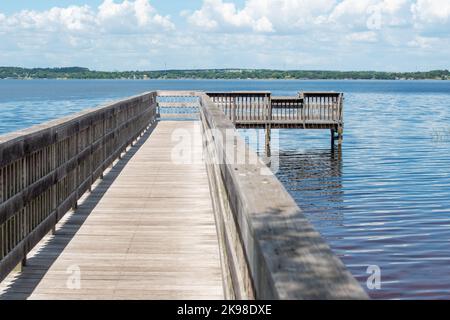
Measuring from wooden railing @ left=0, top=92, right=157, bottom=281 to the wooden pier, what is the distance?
0.05ft

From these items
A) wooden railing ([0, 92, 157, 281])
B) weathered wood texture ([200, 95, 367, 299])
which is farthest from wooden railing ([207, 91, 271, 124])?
weathered wood texture ([200, 95, 367, 299])

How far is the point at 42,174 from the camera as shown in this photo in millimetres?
7047

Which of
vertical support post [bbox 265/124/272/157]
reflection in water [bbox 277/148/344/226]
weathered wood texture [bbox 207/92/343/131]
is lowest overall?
reflection in water [bbox 277/148/344/226]

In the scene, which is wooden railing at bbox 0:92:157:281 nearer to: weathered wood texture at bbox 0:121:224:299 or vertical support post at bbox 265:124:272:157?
weathered wood texture at bbox 0:121:224:299

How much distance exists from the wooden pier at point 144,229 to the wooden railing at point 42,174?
2cm

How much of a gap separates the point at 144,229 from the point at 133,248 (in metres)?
0.91

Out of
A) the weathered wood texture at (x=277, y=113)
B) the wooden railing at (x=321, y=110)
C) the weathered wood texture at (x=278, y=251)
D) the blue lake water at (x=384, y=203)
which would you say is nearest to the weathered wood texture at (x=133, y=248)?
the weathered wood texture at (x=278, y=251)

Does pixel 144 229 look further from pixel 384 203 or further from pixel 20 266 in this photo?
pixel 384 203

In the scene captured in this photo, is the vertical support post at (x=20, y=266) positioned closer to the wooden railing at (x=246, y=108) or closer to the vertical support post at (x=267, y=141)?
the wooden railing at (x=246, y=108)

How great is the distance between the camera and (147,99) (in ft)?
75.2

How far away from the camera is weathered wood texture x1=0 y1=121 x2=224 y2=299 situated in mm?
5656

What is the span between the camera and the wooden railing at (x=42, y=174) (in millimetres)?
5750

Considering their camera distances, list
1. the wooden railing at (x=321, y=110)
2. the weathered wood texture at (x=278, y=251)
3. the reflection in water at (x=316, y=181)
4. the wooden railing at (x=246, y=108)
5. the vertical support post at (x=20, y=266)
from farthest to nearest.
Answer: the wooden railing at (x=321, y=110)
the wooden railing at (x=246, y=108)
the reflection in water at (x=316, y=181)
the vertical support post at (x=20, y=266)
the weathered wood texture at (x=278, y=251)
